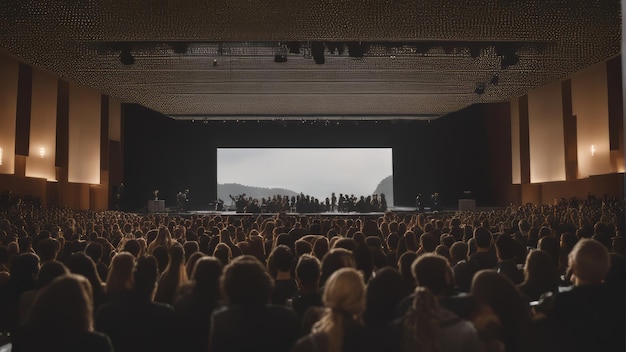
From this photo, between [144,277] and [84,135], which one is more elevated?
[84,135]

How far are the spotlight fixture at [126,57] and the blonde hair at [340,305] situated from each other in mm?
11814

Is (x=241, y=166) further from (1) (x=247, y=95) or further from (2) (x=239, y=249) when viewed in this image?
(2) (x=239, y=249)

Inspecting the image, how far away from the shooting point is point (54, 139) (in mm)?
18672

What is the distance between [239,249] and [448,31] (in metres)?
7.63

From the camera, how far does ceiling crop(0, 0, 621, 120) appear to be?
401 inches

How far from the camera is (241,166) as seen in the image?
28.5 m

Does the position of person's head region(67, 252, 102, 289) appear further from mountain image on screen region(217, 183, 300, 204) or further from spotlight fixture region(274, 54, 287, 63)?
mountain image on screen region(217, 183, 300, 204)

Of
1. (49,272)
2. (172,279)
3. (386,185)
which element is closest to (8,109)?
(49,272)

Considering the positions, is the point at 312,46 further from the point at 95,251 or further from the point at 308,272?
the point at 308,272

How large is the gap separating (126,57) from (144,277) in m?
10.9

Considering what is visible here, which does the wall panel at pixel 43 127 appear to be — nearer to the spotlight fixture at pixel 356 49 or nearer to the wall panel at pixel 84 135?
the wall panel at pixel 84 135

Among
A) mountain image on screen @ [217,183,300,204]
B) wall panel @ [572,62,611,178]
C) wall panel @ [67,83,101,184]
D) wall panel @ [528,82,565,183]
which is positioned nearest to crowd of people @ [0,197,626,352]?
wall panel @ [572,62,611,178]

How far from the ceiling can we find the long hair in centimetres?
817

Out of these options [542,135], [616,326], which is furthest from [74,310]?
[542,135]
